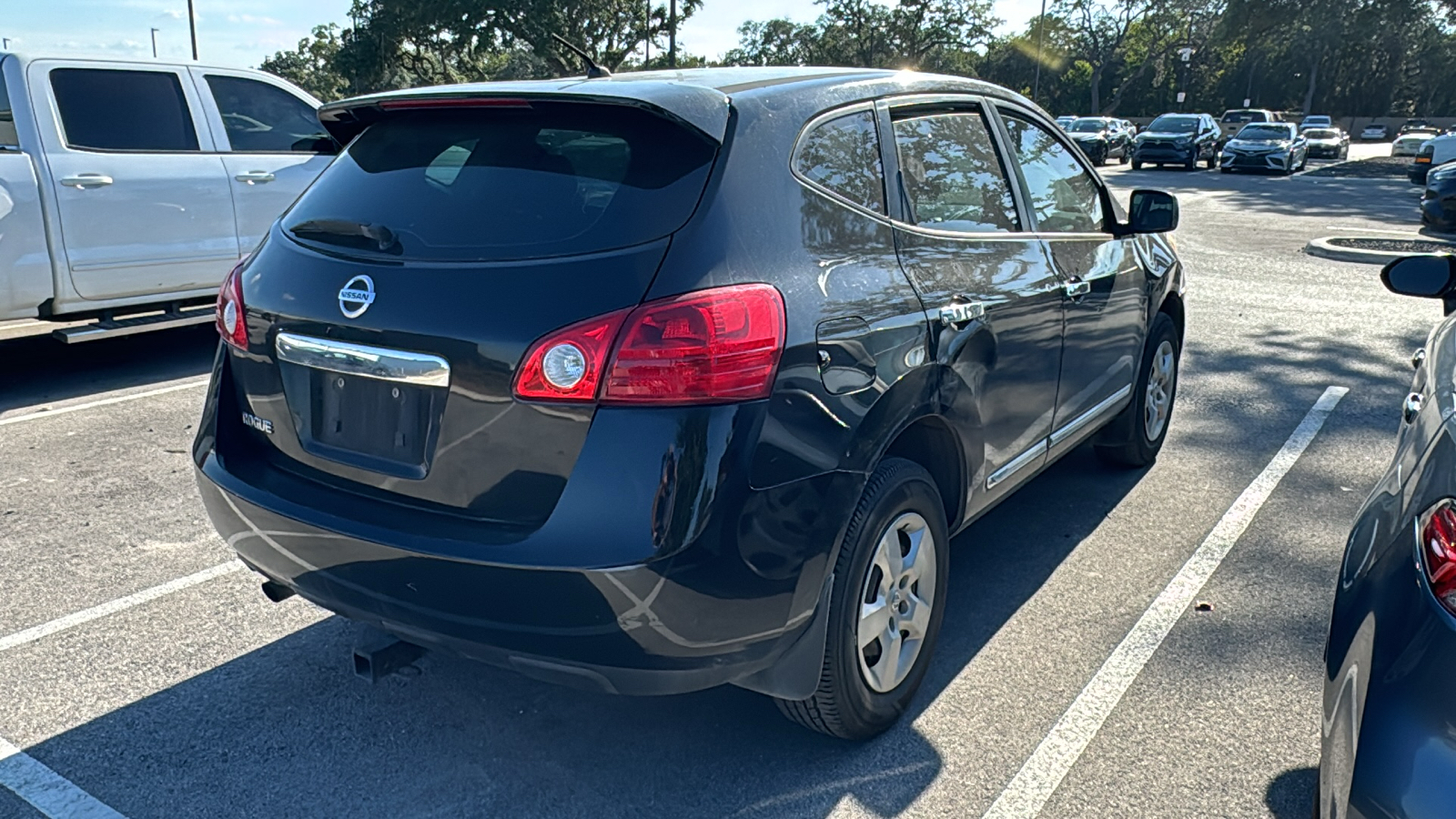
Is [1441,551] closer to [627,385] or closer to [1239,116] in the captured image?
[627,385]

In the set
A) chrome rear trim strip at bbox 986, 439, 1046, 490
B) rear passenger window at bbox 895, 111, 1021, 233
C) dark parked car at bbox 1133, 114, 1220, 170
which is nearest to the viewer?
rear passenger window at bbox 895, 111, 1021, 233

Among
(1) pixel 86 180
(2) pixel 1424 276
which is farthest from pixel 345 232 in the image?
(1) pixel 86 180

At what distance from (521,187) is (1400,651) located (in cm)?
203

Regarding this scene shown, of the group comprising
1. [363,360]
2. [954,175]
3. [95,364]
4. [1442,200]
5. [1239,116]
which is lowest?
[95,364]

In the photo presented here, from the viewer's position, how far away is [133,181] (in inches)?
260

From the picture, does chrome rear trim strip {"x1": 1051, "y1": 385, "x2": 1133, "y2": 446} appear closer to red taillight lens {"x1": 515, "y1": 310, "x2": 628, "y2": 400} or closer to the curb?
→ red taillight lens {"x1": 515, "y1": 310, "x2": 628, "y2": 400}

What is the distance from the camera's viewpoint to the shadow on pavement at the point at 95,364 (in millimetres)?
6516

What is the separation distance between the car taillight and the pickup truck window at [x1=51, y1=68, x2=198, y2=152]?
22.9 feet

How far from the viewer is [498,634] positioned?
7.74 feet

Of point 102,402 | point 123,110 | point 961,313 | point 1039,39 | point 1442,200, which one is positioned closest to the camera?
point 961,313

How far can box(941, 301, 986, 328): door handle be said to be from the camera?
300cm

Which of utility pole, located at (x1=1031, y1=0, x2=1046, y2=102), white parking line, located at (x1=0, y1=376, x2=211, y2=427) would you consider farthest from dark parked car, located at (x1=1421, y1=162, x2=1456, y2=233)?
utility pole, located at (x1=1031, y1=0, x2=1046, y2=102)

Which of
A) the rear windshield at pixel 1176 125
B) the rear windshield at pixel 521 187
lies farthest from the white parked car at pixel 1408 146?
the rear windshield at pixel 521 187

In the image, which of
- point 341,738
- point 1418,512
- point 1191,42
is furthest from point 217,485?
point 1191,42
